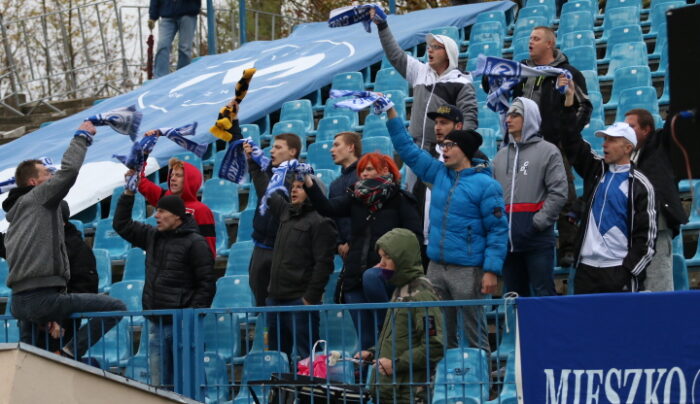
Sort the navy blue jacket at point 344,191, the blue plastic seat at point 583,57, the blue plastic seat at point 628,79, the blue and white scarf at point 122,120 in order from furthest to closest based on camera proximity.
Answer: the blue plastic seat at point 583,57 → the blue plastic seat at point 628,79 → the navy blue jacket at point 344,191 → the blue and white scarf at point 122,120

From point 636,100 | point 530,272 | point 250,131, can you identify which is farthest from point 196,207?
point 636,100

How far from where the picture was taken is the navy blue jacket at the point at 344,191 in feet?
27.9

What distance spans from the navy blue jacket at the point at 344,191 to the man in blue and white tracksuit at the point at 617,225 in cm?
168

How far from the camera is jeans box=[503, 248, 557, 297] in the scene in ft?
25.2

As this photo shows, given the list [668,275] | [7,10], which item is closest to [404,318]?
[668,275]

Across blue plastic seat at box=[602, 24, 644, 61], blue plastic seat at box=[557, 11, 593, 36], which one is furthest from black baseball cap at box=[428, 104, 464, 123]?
blue plastic seat at box=[557, 11, 593, 36]

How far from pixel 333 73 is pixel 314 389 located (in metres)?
7.25

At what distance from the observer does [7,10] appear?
30359mm

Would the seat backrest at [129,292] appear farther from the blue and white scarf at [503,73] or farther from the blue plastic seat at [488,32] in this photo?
the blue plastic seat at [488,32]

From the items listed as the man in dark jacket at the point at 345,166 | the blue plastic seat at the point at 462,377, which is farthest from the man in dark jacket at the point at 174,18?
the blue plastic seat at the point at 462,377

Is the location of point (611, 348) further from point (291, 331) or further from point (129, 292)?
point (129, 292)

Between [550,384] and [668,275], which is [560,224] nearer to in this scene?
[668,275]

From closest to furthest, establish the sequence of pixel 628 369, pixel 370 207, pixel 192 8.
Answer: pixel 628 369, pixel 370 207, pixel 192 8

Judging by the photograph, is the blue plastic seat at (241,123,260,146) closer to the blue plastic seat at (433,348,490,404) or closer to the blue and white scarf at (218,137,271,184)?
the blue and white scarf at (218,137,271,184)
